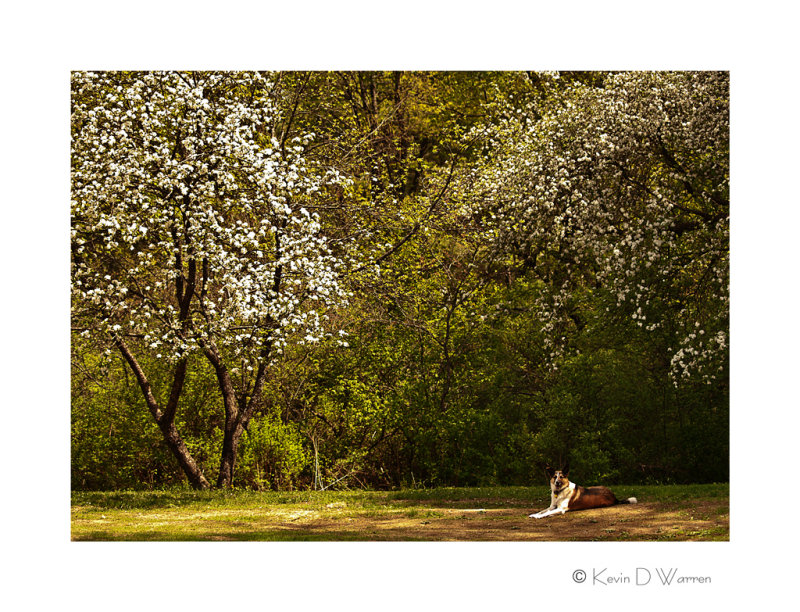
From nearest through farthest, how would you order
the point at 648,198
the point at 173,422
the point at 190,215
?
the point at 190,215 → the point at 648,198 → the point at 173,422

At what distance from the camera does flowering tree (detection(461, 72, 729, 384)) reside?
27.3 ft

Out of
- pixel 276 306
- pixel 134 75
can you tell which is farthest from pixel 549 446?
pixel 134 75

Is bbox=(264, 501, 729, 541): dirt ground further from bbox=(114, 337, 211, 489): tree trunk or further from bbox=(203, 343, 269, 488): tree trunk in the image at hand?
bbox=(114, 337, 211, 489): tree trunk

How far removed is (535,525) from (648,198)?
12.1ft

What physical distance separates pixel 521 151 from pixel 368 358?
3.73 meters

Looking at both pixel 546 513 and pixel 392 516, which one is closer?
pixel 546 513

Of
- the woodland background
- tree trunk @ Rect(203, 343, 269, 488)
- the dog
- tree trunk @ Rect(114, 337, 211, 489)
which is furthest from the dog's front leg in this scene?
tree trunk @ Rect(114, 337, 211, 489)

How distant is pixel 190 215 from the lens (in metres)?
8.62

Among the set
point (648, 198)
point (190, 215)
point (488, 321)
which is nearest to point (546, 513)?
point (648, 198)

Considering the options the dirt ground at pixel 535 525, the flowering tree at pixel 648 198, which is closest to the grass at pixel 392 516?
the dirt ground at pixel 535 525

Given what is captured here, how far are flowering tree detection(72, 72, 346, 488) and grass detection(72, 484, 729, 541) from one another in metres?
1.67

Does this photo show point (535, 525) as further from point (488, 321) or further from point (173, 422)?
point (173, 422)

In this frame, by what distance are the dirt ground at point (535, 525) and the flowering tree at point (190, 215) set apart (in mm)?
1956

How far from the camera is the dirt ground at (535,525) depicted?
7.14 metres
